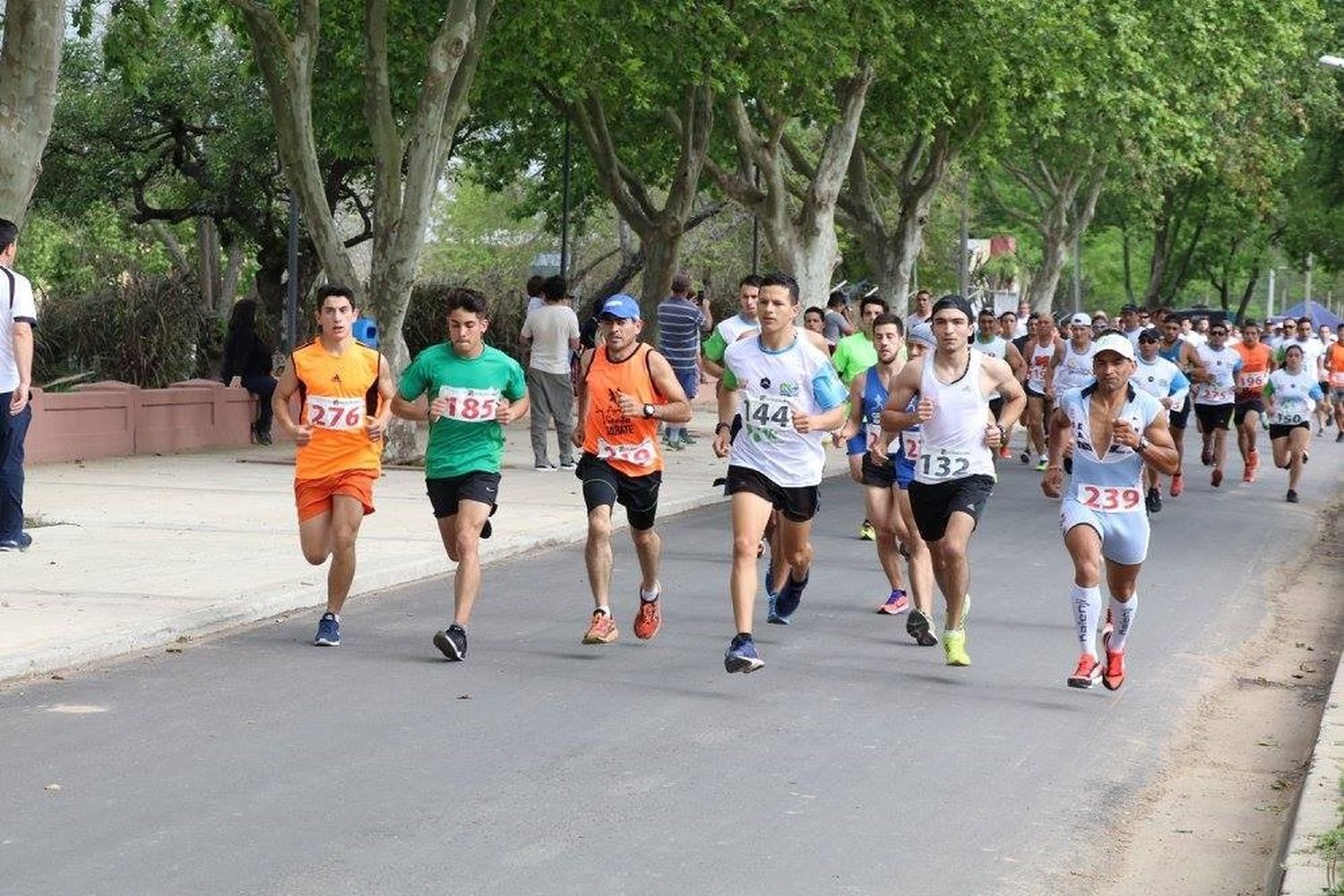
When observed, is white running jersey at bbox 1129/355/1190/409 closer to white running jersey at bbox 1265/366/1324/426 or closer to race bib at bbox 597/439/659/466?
white running jersey at bbox 1265/366/1324/426

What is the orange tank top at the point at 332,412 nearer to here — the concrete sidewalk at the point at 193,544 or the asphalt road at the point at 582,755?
the asphalt road at the point at 582,755

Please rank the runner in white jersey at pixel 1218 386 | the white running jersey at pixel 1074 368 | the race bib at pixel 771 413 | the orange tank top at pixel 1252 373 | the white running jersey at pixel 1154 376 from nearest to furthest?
the race bib at pixel 771 413 < the white running jersey at pixel 1154 376 < the white running jersey at pixel 1074 368 < the runner in white jersey at pixel 1218 386 < the orange tank top at pixel 1252 373

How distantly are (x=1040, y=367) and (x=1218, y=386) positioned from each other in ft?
6.25

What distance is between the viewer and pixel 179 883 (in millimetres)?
6230

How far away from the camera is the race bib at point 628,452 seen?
11.1 m

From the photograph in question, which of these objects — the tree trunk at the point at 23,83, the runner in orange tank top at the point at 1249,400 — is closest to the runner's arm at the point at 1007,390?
the tree trunk at the point at 23,83

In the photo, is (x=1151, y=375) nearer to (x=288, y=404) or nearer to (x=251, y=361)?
(x=288, y=404)

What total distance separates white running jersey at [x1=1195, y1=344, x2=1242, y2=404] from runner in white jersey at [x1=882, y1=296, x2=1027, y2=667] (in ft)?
44.2

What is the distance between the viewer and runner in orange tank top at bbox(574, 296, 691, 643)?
36.0ft

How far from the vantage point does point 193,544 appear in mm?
14586

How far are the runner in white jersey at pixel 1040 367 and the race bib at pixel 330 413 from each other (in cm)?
1440

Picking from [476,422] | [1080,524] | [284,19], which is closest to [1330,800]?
[1080,524]

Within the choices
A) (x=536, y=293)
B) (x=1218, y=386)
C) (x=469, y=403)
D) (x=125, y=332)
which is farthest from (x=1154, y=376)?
(x=125, y=332)

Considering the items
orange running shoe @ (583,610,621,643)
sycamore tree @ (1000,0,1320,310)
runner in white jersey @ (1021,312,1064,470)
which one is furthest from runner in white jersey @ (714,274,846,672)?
sycamore tree @ (1000,0,1320,310)
